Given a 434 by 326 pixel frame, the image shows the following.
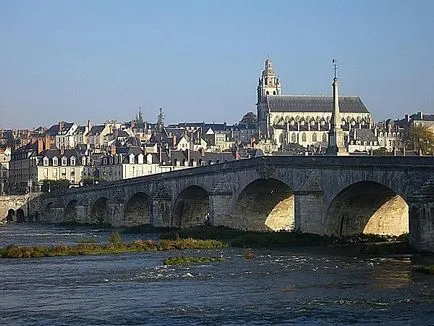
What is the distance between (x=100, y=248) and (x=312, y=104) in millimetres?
120378

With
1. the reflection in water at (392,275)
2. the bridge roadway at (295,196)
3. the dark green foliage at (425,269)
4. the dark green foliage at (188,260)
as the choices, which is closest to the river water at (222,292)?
the reflection in water at (392,275)

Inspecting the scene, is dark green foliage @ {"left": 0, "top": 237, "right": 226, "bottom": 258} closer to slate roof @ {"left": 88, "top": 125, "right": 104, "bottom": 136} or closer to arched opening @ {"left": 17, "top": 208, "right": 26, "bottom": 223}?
arched opening @ {"left": 17, "top": 208, "right": 26, "bottom": 223}

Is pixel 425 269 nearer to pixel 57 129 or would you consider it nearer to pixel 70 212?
pixel 70 212

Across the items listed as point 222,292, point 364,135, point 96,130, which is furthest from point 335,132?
point 96,130

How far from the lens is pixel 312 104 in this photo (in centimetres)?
16900

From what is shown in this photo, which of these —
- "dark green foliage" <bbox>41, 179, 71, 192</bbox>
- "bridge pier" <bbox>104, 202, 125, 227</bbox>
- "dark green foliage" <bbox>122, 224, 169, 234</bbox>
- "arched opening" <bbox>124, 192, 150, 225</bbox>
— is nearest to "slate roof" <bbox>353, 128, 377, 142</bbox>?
"dark green foliage" <bbox>41, 179, 71, 192</bbox>

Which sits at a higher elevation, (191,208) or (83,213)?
(191,208)

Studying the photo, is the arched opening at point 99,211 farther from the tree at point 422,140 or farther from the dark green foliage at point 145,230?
the tree at point 422,140

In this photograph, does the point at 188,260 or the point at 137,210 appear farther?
the point at 137,210

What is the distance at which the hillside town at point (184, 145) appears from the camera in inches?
4847

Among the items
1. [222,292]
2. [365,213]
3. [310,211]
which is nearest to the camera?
[222,292]

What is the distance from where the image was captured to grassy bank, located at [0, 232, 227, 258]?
4984 cm

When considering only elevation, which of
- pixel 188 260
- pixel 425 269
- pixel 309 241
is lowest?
pixel 425 269

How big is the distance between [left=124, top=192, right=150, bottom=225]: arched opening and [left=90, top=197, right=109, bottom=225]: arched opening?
618 centimetres
